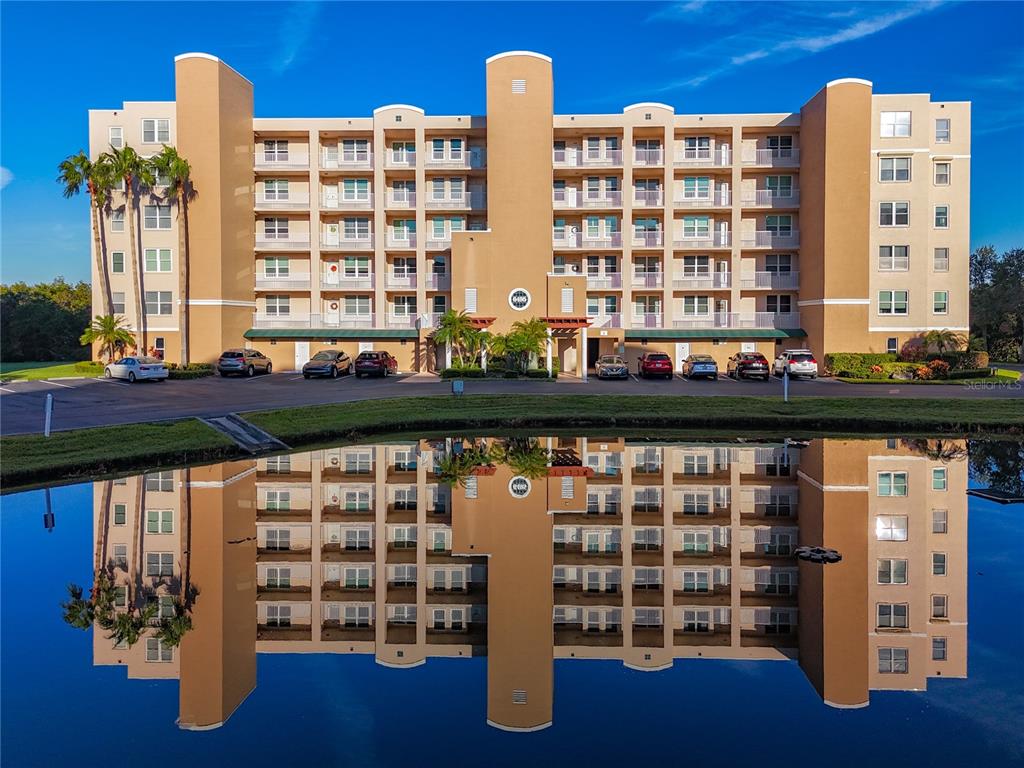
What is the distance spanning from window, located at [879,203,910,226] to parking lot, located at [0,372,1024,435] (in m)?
14.9

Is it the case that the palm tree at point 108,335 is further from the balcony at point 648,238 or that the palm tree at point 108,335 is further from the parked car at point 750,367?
the parked car at point 750,367

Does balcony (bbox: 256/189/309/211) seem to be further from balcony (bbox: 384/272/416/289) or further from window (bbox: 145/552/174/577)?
window (bbox: 145/552/174/577)

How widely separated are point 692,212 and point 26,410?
44125 mm

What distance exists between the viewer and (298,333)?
55.2 meters

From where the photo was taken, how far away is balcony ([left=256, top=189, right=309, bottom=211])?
56.5m

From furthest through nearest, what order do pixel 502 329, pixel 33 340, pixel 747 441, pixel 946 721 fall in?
Result: pixel 33 340 < pixel 502 329 < pixel 747 441 < pixel 946 721

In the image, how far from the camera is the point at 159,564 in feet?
38.0

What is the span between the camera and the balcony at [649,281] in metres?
56.3

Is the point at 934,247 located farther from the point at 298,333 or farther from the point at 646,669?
the point at 646,669

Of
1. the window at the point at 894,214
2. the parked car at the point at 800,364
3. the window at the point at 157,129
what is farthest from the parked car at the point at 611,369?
the window at the point at 157,129

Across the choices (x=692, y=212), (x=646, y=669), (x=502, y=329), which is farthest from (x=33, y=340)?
(x=646, y=669)

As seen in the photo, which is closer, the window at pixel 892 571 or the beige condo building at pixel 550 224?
the window at pixel 892 571

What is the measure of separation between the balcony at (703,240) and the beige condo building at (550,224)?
0.54ft

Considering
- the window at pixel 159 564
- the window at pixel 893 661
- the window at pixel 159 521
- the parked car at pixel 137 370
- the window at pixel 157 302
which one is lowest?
the window at pixel 893 661
